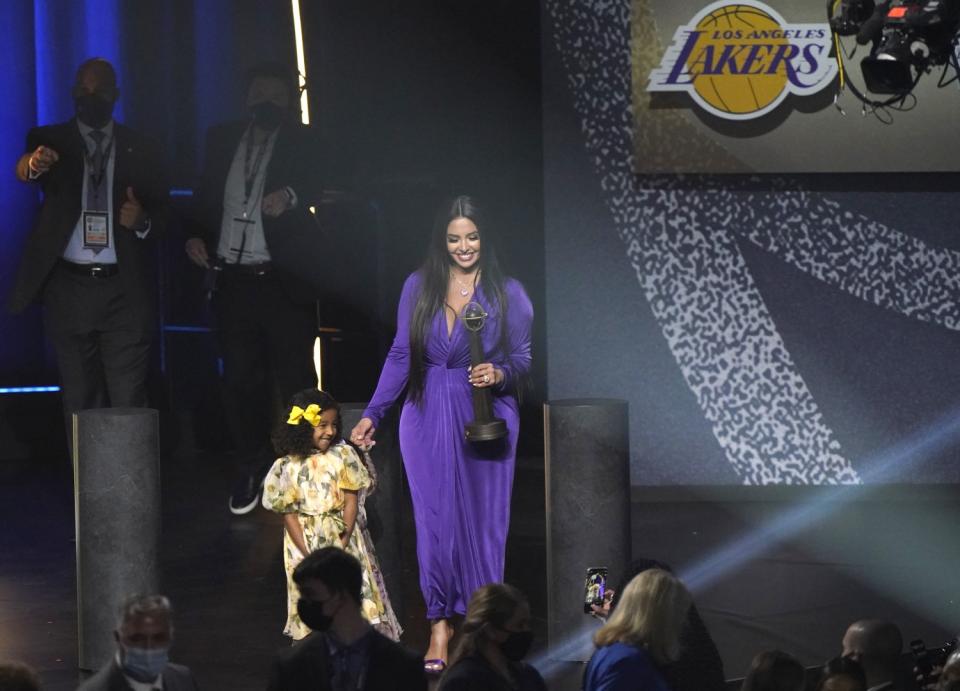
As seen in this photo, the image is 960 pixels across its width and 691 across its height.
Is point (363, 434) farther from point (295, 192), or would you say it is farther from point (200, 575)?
point (295, 192)

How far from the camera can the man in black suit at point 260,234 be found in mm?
9211

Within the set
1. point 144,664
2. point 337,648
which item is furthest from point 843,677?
point 144,664

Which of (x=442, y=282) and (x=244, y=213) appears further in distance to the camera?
(x=244, y=213)

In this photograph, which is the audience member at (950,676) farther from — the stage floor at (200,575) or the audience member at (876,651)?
the stage floor at (200,575)

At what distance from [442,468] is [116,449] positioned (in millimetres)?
1172

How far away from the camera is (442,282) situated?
685cm

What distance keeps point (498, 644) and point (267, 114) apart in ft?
16.7

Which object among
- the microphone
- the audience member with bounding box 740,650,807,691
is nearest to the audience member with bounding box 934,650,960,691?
the audience member with bounding box 740,650,807,691

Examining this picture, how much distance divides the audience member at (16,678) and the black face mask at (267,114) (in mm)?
5256

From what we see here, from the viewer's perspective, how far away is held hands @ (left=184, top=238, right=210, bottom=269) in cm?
923

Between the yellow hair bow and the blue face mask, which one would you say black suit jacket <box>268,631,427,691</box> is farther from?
the yellow hair bow

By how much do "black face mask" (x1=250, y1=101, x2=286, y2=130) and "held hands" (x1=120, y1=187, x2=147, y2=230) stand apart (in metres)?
0.77

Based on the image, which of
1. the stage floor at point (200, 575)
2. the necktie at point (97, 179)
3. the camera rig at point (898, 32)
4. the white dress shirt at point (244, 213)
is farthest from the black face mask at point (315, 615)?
the white dress shirt at point (244, 213)

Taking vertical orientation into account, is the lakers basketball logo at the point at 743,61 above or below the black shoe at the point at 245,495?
above
